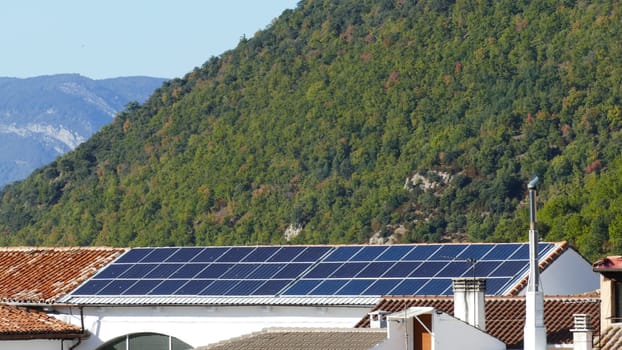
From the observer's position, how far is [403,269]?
37781 mm

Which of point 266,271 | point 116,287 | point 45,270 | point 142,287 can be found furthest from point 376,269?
point 45,270

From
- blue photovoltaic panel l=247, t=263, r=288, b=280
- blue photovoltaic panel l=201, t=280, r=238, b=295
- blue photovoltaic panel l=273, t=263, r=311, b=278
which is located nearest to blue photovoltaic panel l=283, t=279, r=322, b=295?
blue photovoltaic panel l=273, t=263, r=311, b=278

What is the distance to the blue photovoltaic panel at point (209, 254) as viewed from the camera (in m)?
41.7

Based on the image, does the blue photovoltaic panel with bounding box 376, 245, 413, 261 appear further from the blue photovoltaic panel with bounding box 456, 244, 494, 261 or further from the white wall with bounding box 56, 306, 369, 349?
the white wall with bounding box 56, 306, 369, 349

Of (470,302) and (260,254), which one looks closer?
(470,302)

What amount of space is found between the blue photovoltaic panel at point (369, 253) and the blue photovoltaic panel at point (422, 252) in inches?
32.0

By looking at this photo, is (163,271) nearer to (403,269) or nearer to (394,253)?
(394,253)

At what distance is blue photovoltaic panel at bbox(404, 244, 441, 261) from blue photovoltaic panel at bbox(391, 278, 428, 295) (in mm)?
1229

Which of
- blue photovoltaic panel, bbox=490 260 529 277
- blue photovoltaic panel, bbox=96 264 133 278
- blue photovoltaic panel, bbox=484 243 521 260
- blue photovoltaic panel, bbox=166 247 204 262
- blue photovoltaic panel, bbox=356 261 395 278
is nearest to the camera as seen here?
blue photovoltaic panel, bbox=490 260 529 277

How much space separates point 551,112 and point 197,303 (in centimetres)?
5957

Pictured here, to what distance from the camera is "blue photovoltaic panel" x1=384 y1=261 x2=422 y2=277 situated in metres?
37.5

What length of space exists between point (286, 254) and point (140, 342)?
4053 millimetres

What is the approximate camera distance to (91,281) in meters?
40.9

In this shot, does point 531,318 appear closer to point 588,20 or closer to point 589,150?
point 589,150
